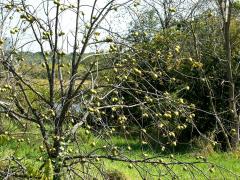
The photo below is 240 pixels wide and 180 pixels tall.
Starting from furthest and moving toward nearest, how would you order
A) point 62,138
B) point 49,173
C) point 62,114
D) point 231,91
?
point 231,91
point 62,114
point 62,138
point 49,173

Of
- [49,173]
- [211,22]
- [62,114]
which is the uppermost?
[211,22]

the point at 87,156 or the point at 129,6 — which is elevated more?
the point at 129,6

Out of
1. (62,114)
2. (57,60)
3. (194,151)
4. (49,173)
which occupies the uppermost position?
(57,60)

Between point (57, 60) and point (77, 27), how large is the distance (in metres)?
0.32

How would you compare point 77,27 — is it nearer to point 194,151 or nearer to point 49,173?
point 49,173

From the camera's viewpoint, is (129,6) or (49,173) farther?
(129,6)

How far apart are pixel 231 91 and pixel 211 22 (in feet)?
8.25

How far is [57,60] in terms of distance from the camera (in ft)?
13.0

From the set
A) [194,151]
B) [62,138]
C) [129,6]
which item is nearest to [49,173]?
[62,138]

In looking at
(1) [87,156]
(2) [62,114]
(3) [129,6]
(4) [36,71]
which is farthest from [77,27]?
(4) [36,71]

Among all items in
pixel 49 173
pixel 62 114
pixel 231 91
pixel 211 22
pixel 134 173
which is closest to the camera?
pixel 49 173

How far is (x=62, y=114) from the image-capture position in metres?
3.81

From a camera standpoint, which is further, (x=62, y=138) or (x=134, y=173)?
(x=134, y=173)

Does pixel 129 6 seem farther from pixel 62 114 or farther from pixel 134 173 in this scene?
pixel 134 173
